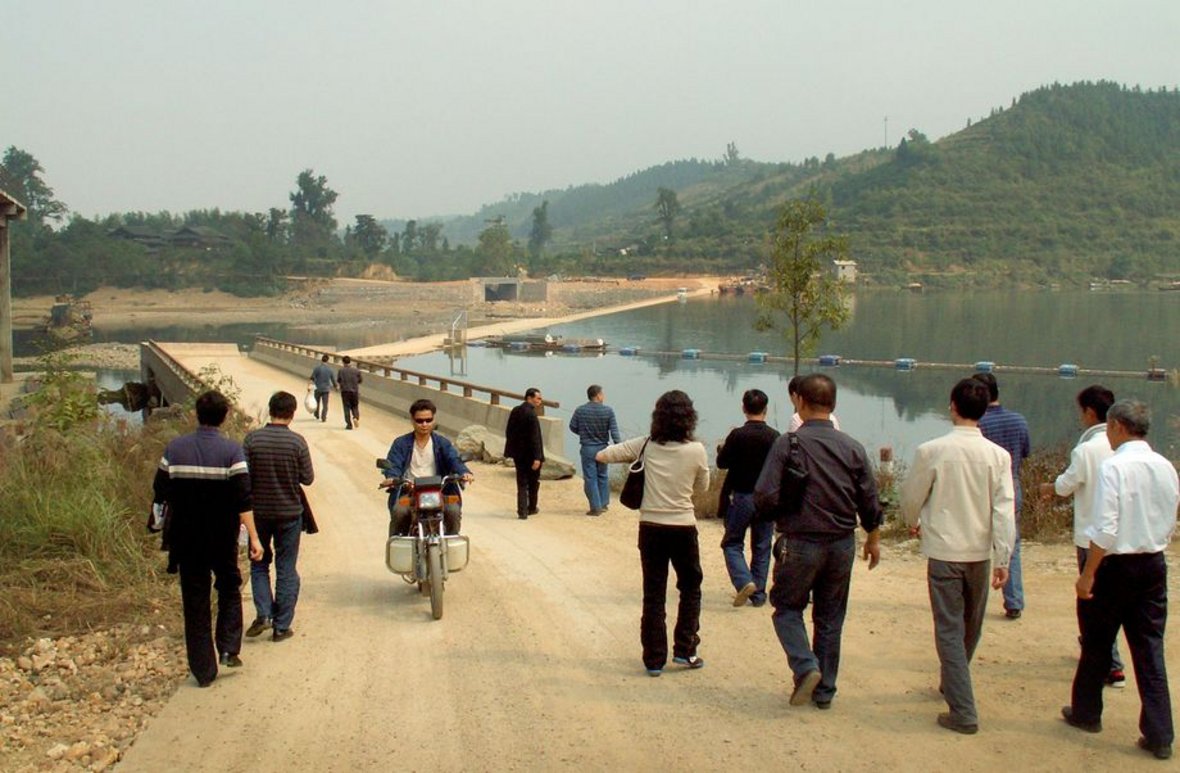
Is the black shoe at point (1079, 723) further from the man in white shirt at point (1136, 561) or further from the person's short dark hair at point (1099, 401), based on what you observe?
the person's short dark hair at point (1099, 401)

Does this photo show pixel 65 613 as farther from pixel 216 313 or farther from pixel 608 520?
pixel 216 313

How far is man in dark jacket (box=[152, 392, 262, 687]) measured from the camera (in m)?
6.27

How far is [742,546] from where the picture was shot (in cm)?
827

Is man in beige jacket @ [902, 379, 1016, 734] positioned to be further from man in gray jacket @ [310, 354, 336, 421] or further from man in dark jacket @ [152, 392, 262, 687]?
man in gray jacket @ [310, 354, 336, 421]

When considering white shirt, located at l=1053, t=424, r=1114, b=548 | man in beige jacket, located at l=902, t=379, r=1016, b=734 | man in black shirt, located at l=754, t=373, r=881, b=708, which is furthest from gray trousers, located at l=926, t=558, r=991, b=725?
white shirt, located at l=1053, t=424, r=1114, b=548

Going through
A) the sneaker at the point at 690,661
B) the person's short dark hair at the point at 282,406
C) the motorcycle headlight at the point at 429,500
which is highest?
the person's short dark hair at the point at 282,406

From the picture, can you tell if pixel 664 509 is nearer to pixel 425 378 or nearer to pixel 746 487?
pixel 746 487

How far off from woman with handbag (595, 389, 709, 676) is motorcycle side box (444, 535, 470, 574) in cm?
205

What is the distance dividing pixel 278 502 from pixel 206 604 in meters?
0.98

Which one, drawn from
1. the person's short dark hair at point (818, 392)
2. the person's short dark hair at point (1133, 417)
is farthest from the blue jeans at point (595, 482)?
the person's short dark hair at point (1133, 417)

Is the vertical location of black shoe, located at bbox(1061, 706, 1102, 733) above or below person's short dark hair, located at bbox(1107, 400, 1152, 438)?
below

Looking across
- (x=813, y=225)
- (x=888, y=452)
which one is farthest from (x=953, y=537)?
(x=813, y=225)

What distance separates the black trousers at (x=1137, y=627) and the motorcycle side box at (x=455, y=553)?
14.3ft

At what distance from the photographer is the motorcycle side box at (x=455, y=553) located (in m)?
8.12
